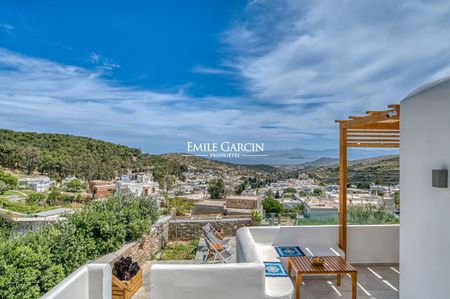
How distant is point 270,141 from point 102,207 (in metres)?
25.0

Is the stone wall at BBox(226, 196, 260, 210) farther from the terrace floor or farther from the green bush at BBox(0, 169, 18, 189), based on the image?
the green bush at BBox(0, 169, 18, 189)

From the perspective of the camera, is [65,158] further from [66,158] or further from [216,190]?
[216,190]

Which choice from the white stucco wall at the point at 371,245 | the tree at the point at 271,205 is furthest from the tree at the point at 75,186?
the white stucco wall at the point at 371,245

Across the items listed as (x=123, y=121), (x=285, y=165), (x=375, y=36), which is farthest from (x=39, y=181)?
(x=375, y=36)

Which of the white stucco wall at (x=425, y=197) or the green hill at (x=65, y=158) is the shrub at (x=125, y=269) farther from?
the green hill at (x=65, y=158)

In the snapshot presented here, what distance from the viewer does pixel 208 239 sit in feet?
27.9

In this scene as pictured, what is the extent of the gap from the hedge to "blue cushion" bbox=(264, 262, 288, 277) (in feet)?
12.3

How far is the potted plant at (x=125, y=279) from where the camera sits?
17.9ft

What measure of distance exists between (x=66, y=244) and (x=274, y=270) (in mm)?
4222

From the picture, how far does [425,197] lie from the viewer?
10.9 ft

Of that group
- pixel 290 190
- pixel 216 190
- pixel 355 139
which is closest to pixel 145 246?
pixel 355 139

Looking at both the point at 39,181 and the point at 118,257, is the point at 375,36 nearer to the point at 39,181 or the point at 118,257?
the point at 118,257

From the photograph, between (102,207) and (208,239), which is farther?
(208,239)

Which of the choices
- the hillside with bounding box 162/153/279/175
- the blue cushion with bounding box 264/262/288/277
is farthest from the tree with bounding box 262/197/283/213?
the blue cushion with bounding box 264/262/288/277
